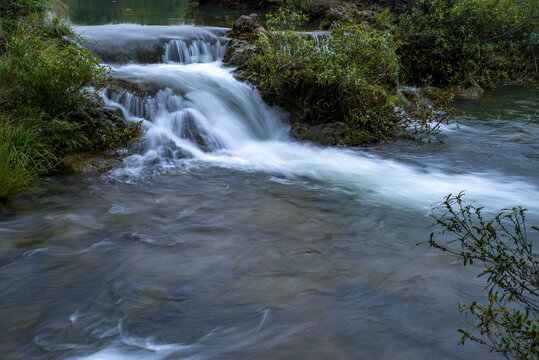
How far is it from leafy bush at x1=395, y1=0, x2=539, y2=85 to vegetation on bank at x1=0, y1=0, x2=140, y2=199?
34.9 ft

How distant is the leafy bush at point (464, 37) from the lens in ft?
46.6

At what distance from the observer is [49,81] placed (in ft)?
21.3

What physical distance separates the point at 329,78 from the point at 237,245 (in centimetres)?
498

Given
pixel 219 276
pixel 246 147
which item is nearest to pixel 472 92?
pixel 246 147

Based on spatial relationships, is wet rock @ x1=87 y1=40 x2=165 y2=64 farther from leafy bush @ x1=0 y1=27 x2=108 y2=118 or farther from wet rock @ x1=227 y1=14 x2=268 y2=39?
leafy bush @ x1=0 y1=27 x2=108 y2=118

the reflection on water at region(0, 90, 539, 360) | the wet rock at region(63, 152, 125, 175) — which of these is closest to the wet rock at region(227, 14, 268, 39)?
the wet rock at region(63, 152, 125, 175)

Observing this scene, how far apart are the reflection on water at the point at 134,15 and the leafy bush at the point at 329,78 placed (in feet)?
32.8

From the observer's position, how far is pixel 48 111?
21.8ft

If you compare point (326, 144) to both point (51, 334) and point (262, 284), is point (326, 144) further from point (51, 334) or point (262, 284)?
point (51, 334)

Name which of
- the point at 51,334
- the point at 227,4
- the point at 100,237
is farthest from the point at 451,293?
the point at 227,4

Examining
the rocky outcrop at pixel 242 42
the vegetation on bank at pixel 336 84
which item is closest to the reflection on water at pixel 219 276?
the vegetation on bank at pixel 336 84

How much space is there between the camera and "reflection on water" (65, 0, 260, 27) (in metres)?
18.5

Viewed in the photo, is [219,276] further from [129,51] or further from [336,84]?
[129,51]

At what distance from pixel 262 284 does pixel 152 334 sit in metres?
1.13
